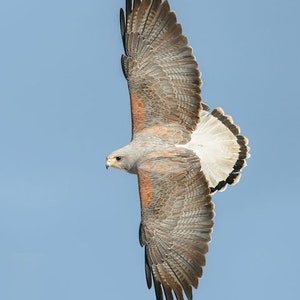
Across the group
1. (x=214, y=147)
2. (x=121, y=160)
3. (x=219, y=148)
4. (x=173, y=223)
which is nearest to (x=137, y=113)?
(x=121, y=160)

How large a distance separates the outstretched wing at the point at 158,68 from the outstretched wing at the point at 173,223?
3.03 feet

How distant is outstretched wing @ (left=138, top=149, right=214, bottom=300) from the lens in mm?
20672

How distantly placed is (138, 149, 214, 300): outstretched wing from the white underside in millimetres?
910

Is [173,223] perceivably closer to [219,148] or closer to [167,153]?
[167,153]

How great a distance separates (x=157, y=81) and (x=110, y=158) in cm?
160

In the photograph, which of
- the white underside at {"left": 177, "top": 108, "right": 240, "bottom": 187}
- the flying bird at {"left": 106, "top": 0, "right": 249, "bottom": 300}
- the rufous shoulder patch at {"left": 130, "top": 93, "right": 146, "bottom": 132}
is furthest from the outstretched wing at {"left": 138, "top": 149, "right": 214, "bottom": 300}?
the white underside at {"left": 177, "top": 108, "right": 240, "bottom": 187}

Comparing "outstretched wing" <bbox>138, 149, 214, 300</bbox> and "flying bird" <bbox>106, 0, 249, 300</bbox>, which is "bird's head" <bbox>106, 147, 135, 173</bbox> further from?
"outstretched wing" <bbox>138, 149, 214, 300</bbox>

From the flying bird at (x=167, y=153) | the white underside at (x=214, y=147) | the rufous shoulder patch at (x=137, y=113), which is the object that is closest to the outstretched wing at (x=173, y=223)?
the flying bird at (x=167, y=153)

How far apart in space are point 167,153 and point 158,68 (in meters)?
1.57

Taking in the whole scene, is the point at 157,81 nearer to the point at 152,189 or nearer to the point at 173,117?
the point at 173,117

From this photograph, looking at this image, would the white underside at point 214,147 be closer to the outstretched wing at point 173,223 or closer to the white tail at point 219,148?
the white tail at point 219,148

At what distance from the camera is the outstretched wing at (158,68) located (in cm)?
2136

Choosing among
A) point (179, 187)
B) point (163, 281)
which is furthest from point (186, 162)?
point (163, 281)

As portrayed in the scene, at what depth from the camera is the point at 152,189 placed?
2089 cm
